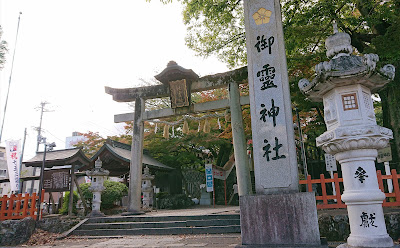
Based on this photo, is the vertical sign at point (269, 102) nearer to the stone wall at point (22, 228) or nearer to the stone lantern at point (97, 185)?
the stone wall at point (22, 228)

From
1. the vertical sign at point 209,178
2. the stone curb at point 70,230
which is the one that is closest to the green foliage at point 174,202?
the vertical sign at point 209,178

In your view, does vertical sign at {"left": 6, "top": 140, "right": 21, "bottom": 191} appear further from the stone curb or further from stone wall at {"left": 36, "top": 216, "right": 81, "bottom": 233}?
the stone curb

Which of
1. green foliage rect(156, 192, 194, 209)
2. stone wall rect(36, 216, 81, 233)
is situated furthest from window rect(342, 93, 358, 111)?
green foliage rect(156, 192, 194, 209)

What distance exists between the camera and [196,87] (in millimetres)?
11656

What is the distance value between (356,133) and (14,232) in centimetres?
1037

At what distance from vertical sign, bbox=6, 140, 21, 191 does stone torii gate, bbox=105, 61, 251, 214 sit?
6377 millimetres

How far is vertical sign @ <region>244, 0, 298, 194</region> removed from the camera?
520 centimetres

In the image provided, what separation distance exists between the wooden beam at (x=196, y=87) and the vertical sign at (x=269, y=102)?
4.43 metres

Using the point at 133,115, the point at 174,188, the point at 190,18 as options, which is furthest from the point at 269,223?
the point at 174,188

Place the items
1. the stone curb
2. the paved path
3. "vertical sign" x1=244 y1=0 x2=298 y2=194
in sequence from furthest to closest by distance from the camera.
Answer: the stone curb < the paved path < "vertical sign" x1=244 y1=0 x2=298 y2=194

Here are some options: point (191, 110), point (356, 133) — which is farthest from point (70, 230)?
point (356, 133)

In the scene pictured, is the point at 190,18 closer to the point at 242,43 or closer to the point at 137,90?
the point at 242,43

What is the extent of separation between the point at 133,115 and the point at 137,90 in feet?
3.97

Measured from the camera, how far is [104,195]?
1445 centimetres
